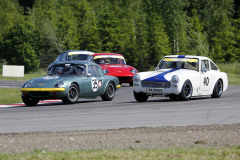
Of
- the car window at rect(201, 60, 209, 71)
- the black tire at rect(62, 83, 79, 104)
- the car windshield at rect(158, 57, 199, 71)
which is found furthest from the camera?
the car window at rect(201, 60, 209, 71)

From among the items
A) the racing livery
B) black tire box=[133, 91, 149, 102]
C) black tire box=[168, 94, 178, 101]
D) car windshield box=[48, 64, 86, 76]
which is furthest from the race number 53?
the racing livery

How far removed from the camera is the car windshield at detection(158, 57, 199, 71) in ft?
56.6

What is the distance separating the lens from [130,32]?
78.3 m

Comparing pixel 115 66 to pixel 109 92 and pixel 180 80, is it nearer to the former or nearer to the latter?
pixel 109 92

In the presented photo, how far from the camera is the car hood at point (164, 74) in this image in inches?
634

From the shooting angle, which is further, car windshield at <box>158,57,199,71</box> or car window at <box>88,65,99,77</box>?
car windshield at <box>158,57,199,71</box>

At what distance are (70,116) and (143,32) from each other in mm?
63388

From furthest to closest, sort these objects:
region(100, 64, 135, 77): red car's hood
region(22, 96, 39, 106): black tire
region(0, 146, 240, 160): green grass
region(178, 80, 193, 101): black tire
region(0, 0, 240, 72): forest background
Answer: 1. region(0, 0, 240, 72): forest background
2. region(100, 64, 135, 77): red car's hood
3. region(178, 80, 193, 101): black tire
4. region(22, 96, 39, 106): black tire
5. region(0, 146, 240, 160): green grass

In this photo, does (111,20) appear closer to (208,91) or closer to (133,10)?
(133,10)

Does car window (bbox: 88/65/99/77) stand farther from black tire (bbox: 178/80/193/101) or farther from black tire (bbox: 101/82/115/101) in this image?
black tire (bbox: 178/80/193/101)

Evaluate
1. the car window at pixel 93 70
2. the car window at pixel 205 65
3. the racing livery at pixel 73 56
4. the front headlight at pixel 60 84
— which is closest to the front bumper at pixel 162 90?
the car window at pixel 93 70

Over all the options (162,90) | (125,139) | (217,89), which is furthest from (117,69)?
(125,139)

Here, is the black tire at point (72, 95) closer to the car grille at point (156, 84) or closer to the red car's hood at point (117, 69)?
the car grille at point (156, 84)

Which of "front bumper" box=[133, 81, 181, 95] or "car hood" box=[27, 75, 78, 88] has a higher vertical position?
"car hood" box=[27, 75, 78, 88]
